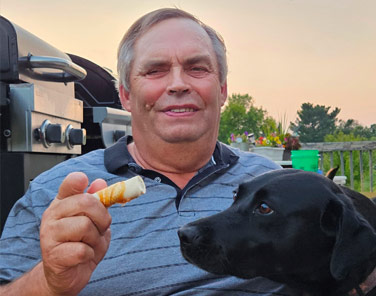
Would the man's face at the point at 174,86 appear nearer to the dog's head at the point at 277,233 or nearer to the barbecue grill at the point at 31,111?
the barbecue grill at the point at 31,111

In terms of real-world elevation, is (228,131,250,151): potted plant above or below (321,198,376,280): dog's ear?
below

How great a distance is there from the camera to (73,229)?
1.08 meters

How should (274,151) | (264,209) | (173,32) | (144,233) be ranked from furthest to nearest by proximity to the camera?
(274,151)
(173,32)
(144,233)
(264,209)

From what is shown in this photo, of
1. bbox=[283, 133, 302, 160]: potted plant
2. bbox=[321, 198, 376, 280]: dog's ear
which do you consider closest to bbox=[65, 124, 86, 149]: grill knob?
bbox=[321, 198, 376, 280]: dog's ear

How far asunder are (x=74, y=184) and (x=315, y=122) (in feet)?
128

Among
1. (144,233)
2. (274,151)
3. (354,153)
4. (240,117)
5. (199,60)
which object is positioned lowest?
(240,117)

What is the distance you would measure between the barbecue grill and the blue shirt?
6.8 inches

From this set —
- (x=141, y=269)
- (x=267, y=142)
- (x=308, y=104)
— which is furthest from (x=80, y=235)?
(x=308, y=104)

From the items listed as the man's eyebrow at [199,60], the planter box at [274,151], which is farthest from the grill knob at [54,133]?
the planter box at [274,151]

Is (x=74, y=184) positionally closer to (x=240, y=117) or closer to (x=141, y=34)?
(x=141, y=34)

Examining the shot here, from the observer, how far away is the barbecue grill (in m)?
1.83

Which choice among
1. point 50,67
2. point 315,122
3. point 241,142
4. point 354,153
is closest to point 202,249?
point 50,67

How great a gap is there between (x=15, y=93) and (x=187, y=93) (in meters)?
0.67

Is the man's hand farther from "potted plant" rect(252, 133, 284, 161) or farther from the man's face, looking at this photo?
"potted plant" rect(252, 133, 284, 161)
